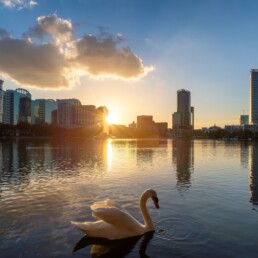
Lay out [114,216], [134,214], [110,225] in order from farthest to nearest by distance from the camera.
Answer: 1. [134,214]
2. [110,225]
3. [114,216]

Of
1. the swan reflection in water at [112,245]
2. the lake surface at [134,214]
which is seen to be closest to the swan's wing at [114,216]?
the swan reflection in water at [112,245]

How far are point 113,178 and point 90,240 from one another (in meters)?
19.3

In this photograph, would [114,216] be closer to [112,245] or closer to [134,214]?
[112,245]

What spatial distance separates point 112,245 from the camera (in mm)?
14086

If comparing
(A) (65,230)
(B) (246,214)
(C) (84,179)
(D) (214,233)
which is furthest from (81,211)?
(C) (84,179)

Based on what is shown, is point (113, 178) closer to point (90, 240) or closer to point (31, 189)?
point (31, 189)

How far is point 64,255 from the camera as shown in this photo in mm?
12930

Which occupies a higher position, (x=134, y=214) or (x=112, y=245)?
(x=134, y=214)

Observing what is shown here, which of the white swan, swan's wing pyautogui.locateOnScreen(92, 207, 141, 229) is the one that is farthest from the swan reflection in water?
swan's wing pyautogui.locateOnScreen(92, 207, 141, 229)

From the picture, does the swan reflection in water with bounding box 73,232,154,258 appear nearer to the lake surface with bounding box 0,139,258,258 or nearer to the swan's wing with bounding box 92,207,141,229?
the lake surface with bounding box 0,139,258,258

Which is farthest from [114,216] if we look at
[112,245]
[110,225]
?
[112,245]

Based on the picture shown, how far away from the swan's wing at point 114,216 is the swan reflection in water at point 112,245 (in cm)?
71

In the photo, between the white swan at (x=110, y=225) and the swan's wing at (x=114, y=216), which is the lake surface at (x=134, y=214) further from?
the swan's wing at (x=114, y=216)

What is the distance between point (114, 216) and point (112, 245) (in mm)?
1250
